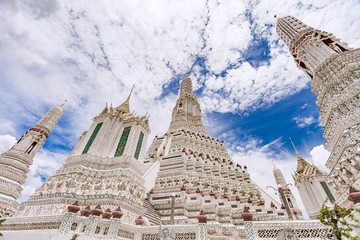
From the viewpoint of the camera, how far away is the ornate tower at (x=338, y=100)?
34.5ft

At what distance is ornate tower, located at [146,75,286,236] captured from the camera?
14.2m

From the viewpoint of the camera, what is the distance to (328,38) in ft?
62.3

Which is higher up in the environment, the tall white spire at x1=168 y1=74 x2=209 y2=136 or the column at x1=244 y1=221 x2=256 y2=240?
the tall white spire at x1=168 y1=74 x2=209 y2=136

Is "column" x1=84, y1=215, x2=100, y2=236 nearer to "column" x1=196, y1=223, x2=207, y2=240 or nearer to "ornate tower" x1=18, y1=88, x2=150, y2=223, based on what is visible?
"ornate tower" x1=18, y1=88, x2=150, y2=223

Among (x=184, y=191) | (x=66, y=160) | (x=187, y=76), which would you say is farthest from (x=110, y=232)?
(x=187, y=76)

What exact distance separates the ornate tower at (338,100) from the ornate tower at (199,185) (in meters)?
6.07

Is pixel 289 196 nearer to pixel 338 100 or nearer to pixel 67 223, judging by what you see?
pixel 338 100

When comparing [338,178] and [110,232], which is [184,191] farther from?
[338,178]

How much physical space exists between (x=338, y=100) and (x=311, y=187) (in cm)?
1397

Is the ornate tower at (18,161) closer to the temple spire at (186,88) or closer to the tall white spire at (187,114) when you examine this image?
the tall white spire at (187,114)

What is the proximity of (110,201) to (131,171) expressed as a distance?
2785 millimetres

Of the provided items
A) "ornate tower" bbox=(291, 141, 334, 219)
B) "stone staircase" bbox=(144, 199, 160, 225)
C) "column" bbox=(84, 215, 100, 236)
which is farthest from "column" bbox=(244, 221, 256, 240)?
"ornate tower" bbox=(291, 141, 334, 219)

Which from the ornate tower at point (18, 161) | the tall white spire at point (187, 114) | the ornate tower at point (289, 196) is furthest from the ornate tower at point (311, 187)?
the ornate tower at point (18, 161)

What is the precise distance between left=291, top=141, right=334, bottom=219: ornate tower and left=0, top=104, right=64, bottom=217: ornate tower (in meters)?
31.2
